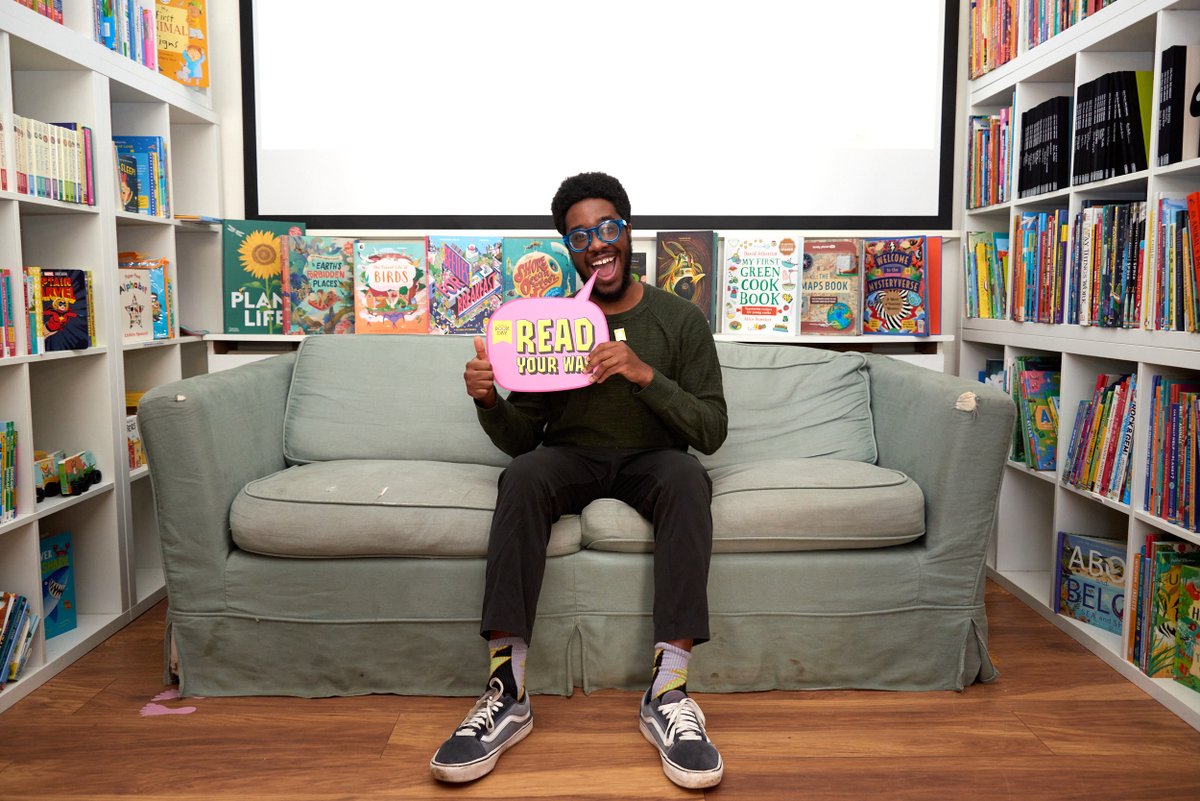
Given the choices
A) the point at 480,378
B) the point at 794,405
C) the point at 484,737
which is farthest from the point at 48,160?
the point at 794,405

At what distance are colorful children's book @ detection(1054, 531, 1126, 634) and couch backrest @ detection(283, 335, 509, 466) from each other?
4.80 feet

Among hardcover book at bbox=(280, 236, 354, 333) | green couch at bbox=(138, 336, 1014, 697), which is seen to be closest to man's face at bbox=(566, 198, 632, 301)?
green couch at bbox=(138, 336, 1014, 697)

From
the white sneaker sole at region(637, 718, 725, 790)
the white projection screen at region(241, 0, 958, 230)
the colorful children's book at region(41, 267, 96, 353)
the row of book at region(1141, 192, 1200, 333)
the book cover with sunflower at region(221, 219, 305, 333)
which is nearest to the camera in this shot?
the white sneaker sole at region(637, 718, 725, 790)

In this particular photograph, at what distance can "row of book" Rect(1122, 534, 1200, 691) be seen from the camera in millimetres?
1898

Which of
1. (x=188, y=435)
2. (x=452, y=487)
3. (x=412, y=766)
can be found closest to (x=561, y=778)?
(x=412, y=766)

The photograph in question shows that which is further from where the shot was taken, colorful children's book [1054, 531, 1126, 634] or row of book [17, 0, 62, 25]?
colorful children's book [1054, 531, 1126, 634]

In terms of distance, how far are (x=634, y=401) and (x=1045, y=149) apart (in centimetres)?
139

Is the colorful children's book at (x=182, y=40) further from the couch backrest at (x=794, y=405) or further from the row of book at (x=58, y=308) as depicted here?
the couch backrest at (x=794, y=405)

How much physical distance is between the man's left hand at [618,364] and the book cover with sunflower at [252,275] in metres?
1.38

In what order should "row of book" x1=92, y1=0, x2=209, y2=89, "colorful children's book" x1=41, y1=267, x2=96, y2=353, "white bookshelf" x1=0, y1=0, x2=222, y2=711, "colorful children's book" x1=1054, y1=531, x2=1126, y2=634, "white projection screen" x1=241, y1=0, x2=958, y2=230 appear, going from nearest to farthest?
"white bookshelf" x1=0, y1=0, x2=222, y2=711, "colorful children's book" x1=41, y1=267, x2=96, y2=353, "colorful children's book" x1=1054, y1=531, x2=1126, y2=634, "row of book" x1=92, y1=0, x2=209, y2=89, "white projection screen" x1=241, y1=0, x2=958, y2=230

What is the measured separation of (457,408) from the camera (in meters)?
2.44

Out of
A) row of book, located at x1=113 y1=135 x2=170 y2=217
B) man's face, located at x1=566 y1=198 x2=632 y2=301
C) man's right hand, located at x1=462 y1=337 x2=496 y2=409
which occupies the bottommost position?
man's right hand, located at x1=462 y1=337 x2=496 y2=409

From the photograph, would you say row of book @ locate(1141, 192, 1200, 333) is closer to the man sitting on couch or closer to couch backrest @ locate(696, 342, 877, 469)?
couch backrest @ locate(696, 342, 877, 469)

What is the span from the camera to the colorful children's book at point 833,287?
285 centimetres
